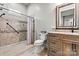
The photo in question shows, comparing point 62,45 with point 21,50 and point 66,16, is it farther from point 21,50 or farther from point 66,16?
point 21,50

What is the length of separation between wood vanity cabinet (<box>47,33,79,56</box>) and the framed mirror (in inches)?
10.2

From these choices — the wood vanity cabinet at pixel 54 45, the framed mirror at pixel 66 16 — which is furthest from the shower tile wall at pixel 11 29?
the framed mirror at pixel 66 16

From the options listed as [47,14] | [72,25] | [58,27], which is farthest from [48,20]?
[72,25]

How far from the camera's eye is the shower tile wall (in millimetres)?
1895

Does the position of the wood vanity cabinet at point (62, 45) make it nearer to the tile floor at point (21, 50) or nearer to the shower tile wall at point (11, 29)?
the tile floor at point (21, 50)

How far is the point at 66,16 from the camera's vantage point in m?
1.99

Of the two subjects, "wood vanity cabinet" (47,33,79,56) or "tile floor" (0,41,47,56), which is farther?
"tile floor" (0,41,47,56)

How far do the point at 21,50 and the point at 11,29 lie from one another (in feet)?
1.58

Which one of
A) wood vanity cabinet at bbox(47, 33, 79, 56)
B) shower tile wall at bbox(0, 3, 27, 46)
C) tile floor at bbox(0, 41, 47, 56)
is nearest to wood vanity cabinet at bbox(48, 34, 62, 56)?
wood vanity cabinet at bbox(47, 33, 79, 56)

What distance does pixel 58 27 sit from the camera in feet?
6.78

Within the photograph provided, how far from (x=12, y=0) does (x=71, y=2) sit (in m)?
1.20

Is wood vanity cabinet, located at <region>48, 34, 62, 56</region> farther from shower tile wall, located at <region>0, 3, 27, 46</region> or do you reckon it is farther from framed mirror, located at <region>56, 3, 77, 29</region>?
shower tile wall, located at <region>0, 3, 27, 46</region>

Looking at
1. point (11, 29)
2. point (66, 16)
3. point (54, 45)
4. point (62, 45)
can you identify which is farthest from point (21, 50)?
point (66, 16)

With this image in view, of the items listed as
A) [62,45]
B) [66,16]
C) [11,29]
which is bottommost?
[62,45]
